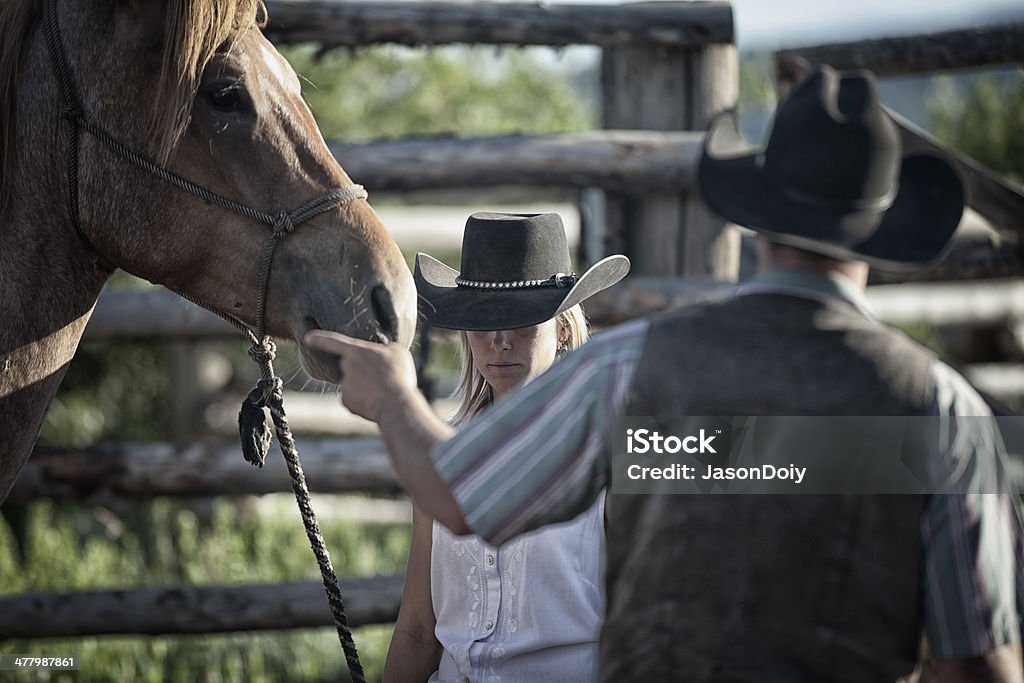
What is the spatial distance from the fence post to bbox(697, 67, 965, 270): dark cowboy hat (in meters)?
2.63

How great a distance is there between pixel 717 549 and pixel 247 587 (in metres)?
2.95

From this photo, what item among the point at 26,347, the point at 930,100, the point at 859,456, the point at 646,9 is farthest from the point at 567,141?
the point at 930,100

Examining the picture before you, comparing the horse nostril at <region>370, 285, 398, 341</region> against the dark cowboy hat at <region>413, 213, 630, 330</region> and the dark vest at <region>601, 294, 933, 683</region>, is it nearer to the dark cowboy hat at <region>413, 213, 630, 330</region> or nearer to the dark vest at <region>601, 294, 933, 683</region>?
the dark cowboy hat at <region>413, 213, 630, 330</region>

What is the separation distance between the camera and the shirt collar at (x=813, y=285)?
1509mm

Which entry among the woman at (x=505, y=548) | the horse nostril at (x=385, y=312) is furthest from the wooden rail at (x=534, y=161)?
the horse nostril at (x=385, y=312)

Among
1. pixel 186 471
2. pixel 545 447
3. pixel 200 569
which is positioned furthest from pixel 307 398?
pixel 545 447

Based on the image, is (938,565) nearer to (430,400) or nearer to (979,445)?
(979,445)

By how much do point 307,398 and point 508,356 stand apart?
16.2ft

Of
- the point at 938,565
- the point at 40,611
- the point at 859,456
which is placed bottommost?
the point at 40,611

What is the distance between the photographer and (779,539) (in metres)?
1.45

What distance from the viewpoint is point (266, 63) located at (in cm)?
225

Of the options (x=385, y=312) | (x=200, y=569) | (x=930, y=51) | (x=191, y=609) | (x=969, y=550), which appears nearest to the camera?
(x=969, y=550)

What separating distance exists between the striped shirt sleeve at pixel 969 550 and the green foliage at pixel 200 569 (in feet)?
10.9

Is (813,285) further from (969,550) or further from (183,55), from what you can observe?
(183,55)
